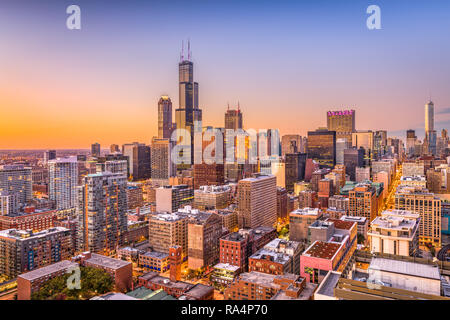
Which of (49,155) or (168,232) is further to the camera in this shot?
(49,155)

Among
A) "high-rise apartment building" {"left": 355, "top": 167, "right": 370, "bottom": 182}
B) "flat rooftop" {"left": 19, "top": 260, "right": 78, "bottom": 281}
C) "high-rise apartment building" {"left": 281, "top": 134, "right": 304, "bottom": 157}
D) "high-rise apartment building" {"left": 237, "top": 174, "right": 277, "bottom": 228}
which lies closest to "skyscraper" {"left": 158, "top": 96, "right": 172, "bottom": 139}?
"high-rise apartment building" {"left": 281, "top": 134, "right": 304, "bottom": 157}

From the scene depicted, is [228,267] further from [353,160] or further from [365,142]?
[365,142]

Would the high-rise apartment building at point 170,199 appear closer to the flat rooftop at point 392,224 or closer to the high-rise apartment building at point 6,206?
the high-rise apartment building at point 6,206

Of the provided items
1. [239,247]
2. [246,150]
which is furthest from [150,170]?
[239,247]

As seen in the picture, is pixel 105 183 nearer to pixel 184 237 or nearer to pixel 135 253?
pixel 135 253

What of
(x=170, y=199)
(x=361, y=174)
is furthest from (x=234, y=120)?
(x=170, y=199)

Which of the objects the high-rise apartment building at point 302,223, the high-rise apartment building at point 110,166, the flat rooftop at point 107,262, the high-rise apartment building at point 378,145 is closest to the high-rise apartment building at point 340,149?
the high-rise apartment building at point 378,145
